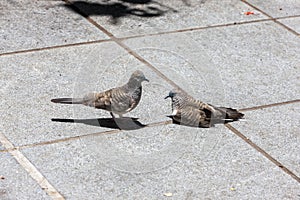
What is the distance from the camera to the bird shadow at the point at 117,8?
863 cm

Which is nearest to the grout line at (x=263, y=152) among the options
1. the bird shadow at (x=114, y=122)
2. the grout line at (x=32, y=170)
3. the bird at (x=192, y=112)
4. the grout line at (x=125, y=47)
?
the bird at (x=192, y=112)

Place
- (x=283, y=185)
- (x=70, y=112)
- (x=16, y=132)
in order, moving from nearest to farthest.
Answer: (x=283, y=185) < (x=16, y=132) < (x=70, y=112)

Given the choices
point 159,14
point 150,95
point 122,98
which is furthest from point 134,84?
point 159,14

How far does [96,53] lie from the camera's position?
303 inches

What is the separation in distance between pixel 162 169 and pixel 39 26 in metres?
3.12

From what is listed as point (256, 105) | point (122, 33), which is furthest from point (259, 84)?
point (122, 33)

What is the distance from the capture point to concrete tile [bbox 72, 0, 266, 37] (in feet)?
27.5

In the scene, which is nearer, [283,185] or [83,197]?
[83,197]

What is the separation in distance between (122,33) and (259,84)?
70.1 inches

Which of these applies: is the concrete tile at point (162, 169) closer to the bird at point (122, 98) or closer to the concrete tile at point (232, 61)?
the bird at point (122, 98)

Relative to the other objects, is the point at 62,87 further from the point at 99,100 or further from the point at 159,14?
the point at 159,14

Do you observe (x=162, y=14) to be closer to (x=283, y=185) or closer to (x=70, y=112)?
(x=70, y=112)

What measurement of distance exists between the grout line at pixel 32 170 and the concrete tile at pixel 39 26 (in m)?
1.87

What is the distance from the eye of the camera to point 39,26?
321 inches
